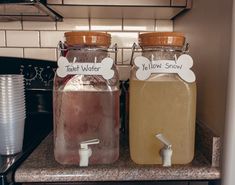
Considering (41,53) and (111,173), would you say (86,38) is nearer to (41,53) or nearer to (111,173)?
(111,173)

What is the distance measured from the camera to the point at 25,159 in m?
0.73

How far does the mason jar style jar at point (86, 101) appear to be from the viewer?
0.67 metres

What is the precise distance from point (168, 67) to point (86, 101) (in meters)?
0.23

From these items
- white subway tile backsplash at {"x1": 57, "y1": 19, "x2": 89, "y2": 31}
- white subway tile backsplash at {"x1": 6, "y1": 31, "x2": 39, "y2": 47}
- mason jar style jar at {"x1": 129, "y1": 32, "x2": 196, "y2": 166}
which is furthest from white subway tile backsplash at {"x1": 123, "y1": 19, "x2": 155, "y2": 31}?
mason jar style jar at {"x1": 129, "y1": 32, "x2": 196, "y2": 166}

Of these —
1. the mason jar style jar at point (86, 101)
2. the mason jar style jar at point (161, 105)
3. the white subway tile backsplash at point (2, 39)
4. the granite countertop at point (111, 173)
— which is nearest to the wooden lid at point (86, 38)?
the mason jar style jar at point (86, 101)

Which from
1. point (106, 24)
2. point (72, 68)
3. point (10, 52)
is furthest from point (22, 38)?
point (72, 68)

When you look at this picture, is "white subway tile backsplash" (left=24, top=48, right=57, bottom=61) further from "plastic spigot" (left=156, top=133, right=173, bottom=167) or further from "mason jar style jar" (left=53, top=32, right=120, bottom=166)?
"plastic spigot" (left=156, top=133, right=173, bottom=167)

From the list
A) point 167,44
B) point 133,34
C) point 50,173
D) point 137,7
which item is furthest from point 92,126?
point 133,34

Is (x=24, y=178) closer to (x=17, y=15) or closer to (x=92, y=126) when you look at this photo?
(x=92, y=126)

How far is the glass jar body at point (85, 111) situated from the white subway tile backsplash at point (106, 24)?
0.50m

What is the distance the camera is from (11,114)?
73 centimetres

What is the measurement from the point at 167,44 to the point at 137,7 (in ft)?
0.95

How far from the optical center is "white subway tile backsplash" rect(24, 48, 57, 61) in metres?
1.18

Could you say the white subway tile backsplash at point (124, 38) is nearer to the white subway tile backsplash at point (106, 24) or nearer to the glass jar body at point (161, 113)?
the white subway tile backsplash at point (106, 24)
